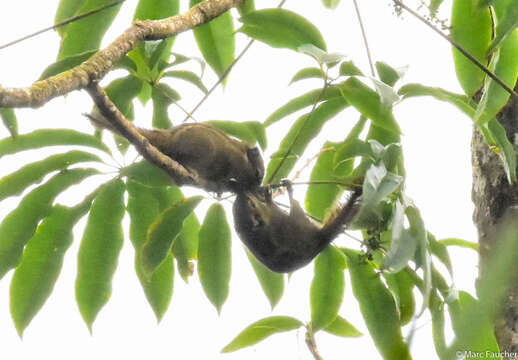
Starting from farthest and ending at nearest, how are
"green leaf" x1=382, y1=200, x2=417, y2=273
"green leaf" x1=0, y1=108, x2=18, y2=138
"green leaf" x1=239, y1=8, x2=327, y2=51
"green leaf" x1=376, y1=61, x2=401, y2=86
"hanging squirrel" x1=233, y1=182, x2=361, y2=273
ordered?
"hanging squirrel" x1=233, y1=182, x2=361, y2=273
"green leaf" x1=239, y1=8, x2=327, y2=51
"green leaf" x1=376, y1=61, x2=401, y2=86
"green leaf" x1=0, y1=108, x2=18, y2=138
"green leaf" x1=382, y1=200, x2=417, y2=273

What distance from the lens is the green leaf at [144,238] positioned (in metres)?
1.77

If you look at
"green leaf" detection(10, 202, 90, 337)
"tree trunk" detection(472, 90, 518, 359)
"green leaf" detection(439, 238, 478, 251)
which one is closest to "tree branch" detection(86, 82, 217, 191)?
"green leaf" detection(10, 202, 90, 337)

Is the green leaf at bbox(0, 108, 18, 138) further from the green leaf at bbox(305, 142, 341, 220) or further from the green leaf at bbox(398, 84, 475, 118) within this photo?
the green leaf at bbox(398, 84, 475, 118)

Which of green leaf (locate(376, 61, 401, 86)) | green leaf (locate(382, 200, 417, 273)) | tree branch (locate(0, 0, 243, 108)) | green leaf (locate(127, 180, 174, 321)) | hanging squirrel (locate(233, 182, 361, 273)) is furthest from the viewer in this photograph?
green leaf (locate(127, 180, 174, 321))

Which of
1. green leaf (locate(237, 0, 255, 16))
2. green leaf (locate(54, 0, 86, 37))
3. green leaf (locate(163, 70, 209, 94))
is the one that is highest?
green leaf (locate(54, 0, 86, 37))

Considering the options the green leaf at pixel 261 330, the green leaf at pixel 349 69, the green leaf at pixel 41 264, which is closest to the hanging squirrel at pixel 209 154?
the green leaf at pixel 41 264

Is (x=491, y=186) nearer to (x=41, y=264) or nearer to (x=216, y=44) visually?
(x=216, y=44)

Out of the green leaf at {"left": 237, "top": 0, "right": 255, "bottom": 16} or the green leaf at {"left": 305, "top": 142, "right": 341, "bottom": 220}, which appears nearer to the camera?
the green leaf at {"left": 305, "top": 142, "right": 341, "bottom": 220}

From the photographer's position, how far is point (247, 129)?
5.68 ft

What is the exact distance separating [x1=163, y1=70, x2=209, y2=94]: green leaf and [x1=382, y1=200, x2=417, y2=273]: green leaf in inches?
31.0

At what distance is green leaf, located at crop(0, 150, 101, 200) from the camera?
1.62 meters

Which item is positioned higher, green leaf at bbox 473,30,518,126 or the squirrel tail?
green leaf at bbox 473,30,518,126

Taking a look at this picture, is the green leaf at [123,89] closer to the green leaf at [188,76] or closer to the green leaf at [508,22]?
the green leaf at [188,76]

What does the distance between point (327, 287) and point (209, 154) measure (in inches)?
23.0
